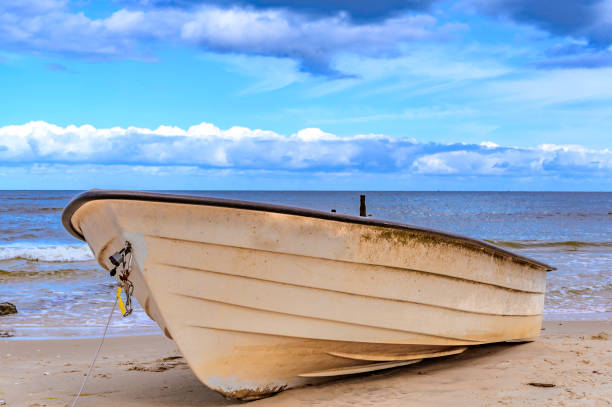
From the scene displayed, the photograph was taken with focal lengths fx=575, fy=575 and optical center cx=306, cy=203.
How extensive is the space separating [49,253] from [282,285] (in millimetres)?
16228

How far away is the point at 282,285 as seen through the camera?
3.88 m

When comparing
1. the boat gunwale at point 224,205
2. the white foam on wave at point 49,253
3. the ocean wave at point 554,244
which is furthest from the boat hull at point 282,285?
the ocean wave at point 554,244

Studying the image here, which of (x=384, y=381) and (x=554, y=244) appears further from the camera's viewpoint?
(x=554, y=244)

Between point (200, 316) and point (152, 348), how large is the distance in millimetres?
3378

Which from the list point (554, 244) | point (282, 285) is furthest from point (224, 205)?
point (554, 244)

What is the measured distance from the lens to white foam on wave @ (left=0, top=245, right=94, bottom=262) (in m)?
17.3

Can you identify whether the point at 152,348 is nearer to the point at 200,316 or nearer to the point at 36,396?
the point at 36,396

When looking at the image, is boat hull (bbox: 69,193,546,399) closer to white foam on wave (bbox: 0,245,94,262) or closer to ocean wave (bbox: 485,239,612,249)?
white foam on wave (bbox: 0,245,94,262)

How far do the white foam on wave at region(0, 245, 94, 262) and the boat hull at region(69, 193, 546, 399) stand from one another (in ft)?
46.8

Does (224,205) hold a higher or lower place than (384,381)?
higher

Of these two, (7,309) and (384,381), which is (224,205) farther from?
(7,309)

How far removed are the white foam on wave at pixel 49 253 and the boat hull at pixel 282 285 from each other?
46.8ft

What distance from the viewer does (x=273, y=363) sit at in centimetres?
415

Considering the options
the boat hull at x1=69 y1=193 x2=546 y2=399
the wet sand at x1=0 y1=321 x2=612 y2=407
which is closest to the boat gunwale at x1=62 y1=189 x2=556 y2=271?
the boat hull at x1=69 y1=193 x2=546 y2=399
